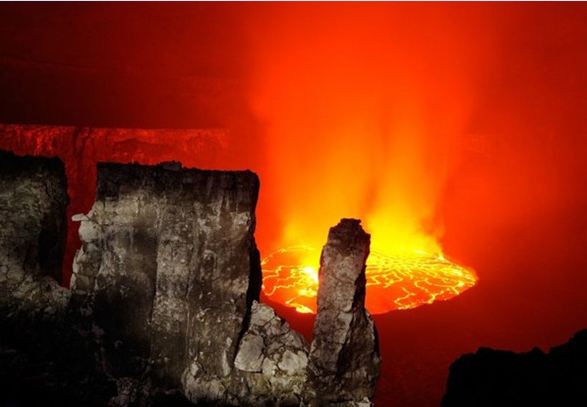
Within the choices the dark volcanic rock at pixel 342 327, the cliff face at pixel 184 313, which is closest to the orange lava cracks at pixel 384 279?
the cliff face at pixel 184 313

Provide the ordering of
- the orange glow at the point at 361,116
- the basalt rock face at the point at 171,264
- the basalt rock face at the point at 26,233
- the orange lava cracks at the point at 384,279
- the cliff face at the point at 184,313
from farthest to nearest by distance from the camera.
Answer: the orange glow at the point at 361,116
the orange lava cracks at the point at 384,279
the basalt rock face at the point at 26,233
the basalt rock face at the point at 171,264
the cliff face at the point at 184,313

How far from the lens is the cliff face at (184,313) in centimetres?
589

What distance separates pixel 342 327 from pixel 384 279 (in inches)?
619

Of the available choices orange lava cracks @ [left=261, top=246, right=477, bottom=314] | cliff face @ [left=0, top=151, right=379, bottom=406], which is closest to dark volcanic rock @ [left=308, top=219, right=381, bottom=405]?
cliff face @ [left=0, top=151, right=379, bottom=406]

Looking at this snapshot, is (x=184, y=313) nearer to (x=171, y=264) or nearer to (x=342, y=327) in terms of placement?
(x=171, y=264)

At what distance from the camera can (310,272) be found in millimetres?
22391

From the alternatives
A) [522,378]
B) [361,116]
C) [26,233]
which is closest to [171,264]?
[26,233]

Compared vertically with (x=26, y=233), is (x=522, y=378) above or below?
below

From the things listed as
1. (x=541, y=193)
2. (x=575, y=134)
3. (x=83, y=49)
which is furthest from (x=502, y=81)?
(x=83, y=49)

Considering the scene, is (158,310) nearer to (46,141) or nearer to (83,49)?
(46,141)

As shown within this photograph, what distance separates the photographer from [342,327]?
5789 mm

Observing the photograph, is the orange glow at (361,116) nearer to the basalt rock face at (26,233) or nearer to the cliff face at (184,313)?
the basalt rock face at (26,233)

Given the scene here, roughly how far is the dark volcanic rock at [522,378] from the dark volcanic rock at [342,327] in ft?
5.52

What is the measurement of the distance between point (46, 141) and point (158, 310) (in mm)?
13421
